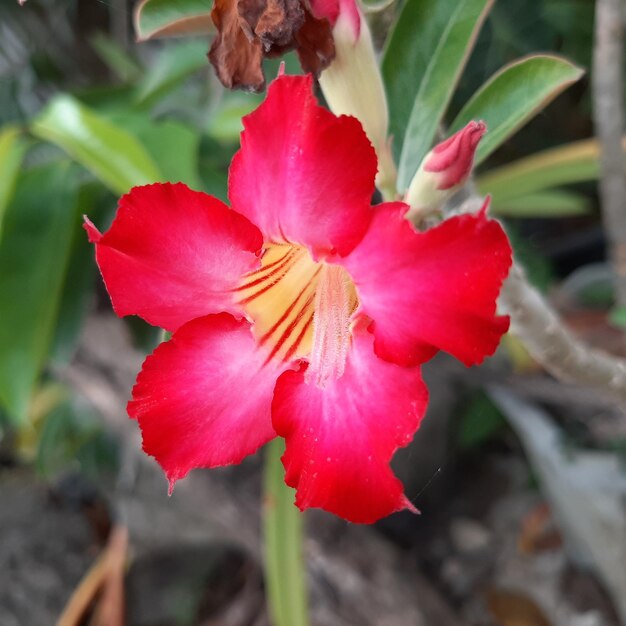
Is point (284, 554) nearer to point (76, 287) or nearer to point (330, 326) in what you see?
point (76, 287)

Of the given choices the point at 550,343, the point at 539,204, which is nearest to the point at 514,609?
the point at 539,204

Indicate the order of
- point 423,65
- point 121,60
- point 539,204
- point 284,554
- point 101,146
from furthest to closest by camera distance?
point 121,60
point 539,204
point 284,554
point 101,146
point 423,65

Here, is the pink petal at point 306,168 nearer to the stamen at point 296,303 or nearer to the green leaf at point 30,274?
the stamen at point 296,303

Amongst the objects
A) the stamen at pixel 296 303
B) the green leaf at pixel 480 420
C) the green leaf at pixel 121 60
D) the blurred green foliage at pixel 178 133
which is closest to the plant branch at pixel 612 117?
the blurred green foliage at pixel 178 133

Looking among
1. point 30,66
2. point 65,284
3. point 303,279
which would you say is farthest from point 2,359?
point 30,66

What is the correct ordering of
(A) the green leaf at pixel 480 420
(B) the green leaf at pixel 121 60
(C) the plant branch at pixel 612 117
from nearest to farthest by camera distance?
(C) the plant branch at pixel 612 117, (A) the green leaf at pixel 480 420, (B) the green leaf at pixel 121 60

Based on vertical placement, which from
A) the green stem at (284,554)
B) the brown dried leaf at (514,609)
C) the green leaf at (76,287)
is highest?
the green leaf at (76,287)
